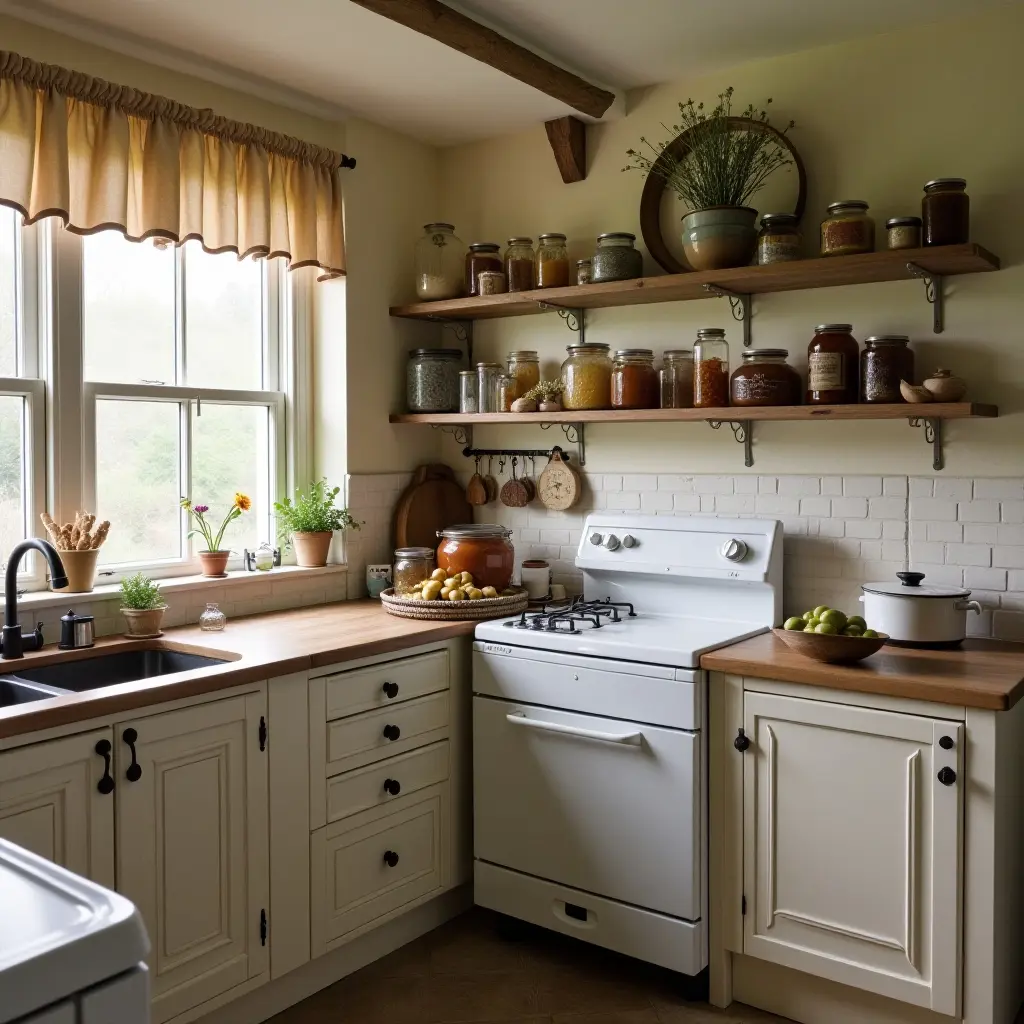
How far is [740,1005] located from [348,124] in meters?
3.10

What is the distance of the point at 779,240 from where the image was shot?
121 inches

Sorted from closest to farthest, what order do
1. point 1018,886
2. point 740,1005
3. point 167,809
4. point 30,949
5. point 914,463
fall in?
point 30,949
point 167,809
point 1018,886
point 740,1005
point 914,463

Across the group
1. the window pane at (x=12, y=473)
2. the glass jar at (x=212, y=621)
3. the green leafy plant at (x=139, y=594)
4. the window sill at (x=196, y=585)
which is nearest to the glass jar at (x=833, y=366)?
the window sill at (x=196, y=585)

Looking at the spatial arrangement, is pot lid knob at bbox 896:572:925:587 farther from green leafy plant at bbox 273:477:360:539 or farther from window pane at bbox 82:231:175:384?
window pane at bbox 82:231:175:384

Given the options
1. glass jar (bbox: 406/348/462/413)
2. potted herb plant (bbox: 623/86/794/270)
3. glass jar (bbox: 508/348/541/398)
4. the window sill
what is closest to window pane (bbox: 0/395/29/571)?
the window sill

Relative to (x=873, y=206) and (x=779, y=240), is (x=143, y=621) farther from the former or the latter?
(x=873, y=206)

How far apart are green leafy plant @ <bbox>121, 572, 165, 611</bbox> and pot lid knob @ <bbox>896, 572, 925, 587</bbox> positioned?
2116mm

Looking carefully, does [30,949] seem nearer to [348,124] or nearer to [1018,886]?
[1018,886]

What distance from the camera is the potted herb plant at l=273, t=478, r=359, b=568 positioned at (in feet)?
12.0

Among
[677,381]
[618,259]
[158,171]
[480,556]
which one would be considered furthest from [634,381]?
[158,171]

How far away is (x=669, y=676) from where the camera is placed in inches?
110

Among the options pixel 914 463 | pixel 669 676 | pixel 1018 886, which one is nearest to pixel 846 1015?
pixel 1018 886

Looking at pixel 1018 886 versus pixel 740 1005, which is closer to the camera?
pixel 1018 886

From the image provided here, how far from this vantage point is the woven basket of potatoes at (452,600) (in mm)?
3301
